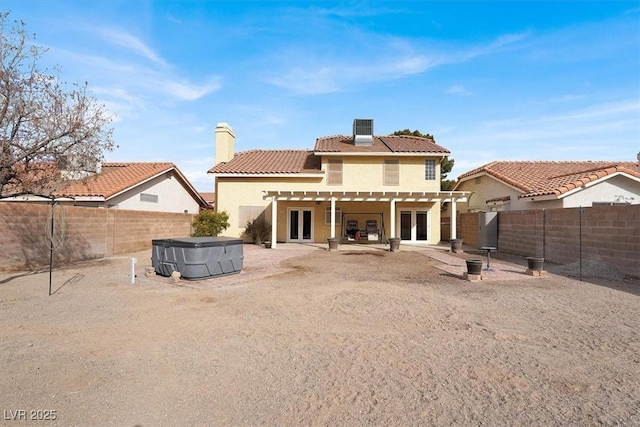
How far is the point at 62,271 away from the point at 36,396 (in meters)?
9.34

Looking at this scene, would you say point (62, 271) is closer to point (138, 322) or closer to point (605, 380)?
point (138, 322)

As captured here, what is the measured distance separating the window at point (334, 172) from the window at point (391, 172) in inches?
107

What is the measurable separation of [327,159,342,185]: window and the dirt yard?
43.4 feet

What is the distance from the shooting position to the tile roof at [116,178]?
17.3 metres

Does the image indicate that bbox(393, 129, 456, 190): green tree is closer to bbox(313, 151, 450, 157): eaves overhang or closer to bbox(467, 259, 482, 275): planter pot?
bbox(313, 151, 450, 157): eaves overhang

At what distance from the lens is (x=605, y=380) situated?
3.72 meters

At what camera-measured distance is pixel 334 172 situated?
69.7ft

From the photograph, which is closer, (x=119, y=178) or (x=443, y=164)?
(x=119, y=178)

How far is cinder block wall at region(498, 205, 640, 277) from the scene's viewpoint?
949 centimetres

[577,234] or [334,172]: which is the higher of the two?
[334,172]

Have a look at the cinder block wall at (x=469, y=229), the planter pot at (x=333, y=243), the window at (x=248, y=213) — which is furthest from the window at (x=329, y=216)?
the cinder block wall at (x=469, y=229)

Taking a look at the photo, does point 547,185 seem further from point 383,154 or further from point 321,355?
point 321,355

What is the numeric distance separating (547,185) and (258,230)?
1527 centimetres

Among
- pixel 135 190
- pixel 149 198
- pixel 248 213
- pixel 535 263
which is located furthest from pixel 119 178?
pixel 535 263
